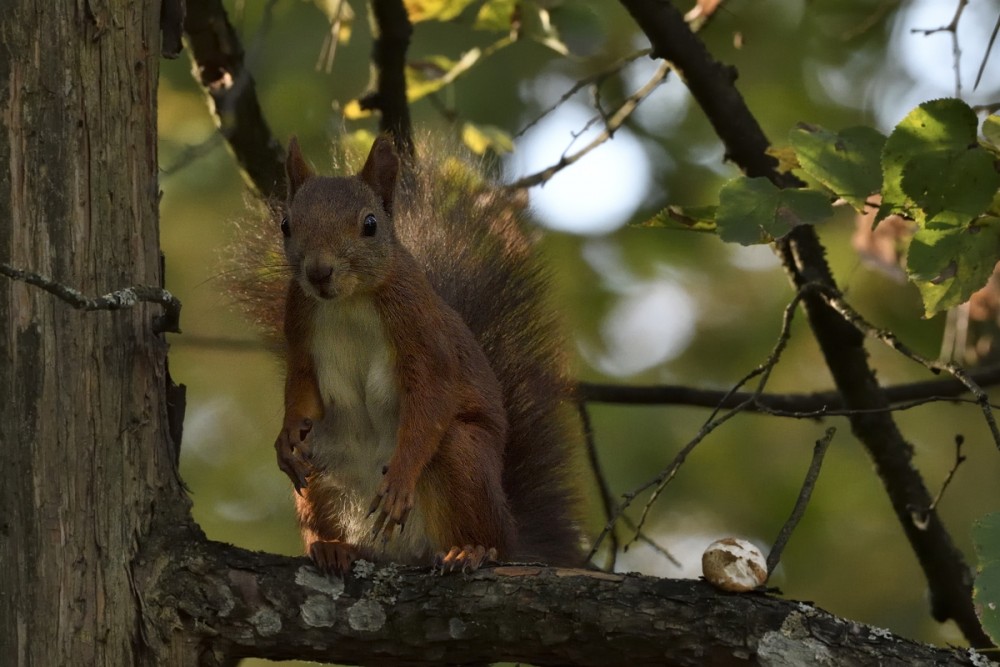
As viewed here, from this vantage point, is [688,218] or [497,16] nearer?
[688,218]

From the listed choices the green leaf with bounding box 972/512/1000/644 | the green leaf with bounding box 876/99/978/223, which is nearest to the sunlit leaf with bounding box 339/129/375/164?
the green leaf with bounding box 876/99/978/223

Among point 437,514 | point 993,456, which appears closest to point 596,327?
point 993,456

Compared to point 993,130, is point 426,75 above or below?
above

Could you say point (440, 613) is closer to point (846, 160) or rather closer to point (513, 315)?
point (846, 160)

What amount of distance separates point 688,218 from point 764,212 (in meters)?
0.20

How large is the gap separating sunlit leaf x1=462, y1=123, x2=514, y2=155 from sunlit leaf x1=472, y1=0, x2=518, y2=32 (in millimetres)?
372

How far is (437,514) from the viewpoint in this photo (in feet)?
7.55

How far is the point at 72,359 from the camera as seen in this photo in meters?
1.88

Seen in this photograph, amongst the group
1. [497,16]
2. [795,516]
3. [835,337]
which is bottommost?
[795,516]

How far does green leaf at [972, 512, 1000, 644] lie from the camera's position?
5.18 feet

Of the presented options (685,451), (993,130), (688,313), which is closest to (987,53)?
(993,130)

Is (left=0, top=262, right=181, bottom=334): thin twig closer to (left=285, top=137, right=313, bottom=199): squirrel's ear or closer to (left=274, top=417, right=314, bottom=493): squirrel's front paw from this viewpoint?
(left=274, top=417, right=314, bottom=493): squirrel's front paw

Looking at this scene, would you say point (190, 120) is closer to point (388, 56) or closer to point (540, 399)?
point (388, 56)

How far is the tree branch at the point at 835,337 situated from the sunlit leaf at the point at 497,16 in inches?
9.5
